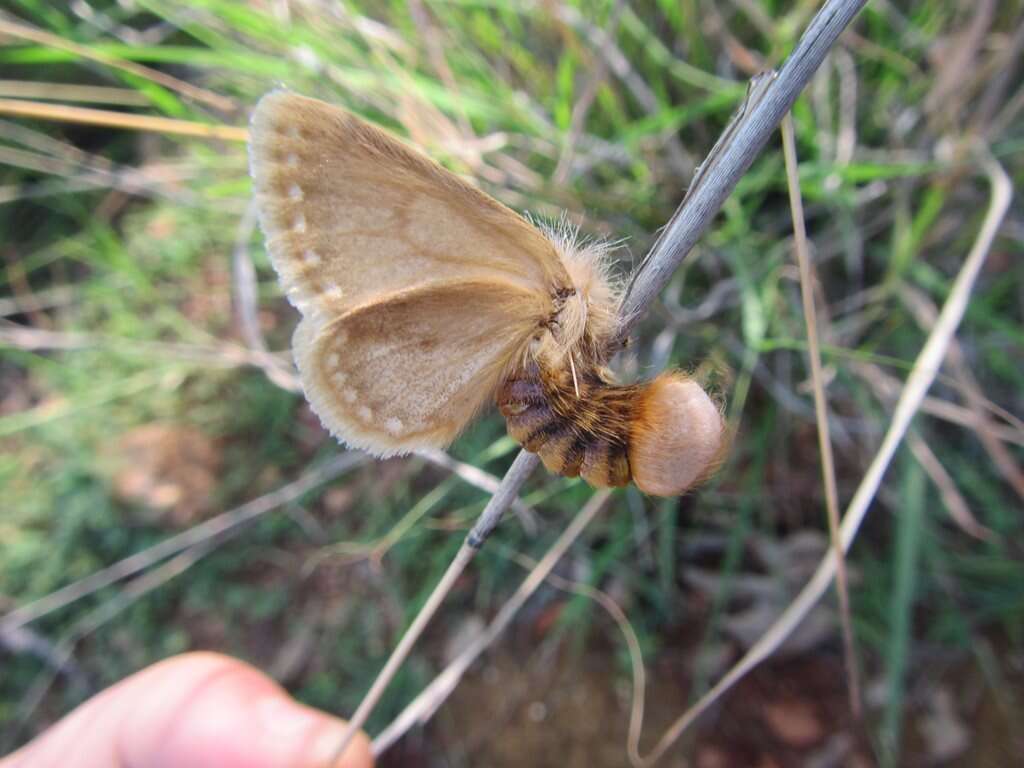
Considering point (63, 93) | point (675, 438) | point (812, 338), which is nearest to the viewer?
point (675, 438)

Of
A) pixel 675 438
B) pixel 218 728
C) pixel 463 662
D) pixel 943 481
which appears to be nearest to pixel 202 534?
pixel 218 728

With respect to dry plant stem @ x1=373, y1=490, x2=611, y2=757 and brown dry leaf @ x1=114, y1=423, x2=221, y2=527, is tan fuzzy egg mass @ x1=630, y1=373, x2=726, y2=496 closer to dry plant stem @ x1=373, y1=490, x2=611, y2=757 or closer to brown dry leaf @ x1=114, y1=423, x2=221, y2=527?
dry plant stem @ x1=373, y1=490, x2=611, y2=757

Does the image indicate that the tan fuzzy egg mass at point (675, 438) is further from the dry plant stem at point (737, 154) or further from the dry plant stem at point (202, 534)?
the dry plant stem at point (202, 534)

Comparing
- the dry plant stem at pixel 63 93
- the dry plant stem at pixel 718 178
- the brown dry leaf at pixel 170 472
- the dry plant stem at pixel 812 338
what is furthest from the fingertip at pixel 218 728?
the dry plant stem at pixel 63 93

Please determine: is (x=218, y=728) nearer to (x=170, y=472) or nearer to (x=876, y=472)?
(x=170, y=472)

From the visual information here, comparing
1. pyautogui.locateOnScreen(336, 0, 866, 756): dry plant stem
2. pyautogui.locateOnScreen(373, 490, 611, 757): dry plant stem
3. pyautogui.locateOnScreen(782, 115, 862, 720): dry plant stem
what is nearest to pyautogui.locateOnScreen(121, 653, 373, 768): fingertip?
pyautogui.locateOnScreen(373, 490, 611, 757): dry plant stem

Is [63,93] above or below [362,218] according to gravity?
below

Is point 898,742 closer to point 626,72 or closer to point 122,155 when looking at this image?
point 626,72

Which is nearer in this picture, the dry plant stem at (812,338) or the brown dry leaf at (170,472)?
the dry plant stem at (812,338)
